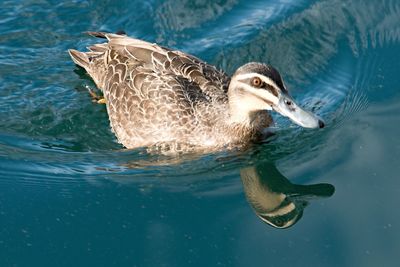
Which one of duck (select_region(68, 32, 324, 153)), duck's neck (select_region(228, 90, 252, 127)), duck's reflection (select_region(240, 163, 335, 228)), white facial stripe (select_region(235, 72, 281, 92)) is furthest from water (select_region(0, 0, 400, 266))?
white facial stripe (select_region(235, 72, 281, 92))

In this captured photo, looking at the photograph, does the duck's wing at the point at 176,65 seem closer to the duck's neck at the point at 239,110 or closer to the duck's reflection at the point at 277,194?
the duck's neck at the point at 239,110

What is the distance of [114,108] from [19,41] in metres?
2.20

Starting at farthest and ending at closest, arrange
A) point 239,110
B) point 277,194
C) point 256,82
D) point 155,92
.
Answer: point 155,92
point 239,110
point 256,82
point 277,194

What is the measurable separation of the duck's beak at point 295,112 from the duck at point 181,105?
246mm

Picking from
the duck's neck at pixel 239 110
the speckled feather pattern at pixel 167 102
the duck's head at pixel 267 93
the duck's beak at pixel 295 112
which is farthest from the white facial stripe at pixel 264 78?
the speckled feather pattern at pixel 167 102

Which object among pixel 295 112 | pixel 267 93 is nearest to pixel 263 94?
pixel 267 93

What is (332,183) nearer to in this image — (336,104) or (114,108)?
(336,104)

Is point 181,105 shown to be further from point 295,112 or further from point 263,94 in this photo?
point 295,112

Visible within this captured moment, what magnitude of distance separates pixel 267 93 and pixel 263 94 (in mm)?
73

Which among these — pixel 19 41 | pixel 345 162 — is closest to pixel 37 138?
pixel 19 41

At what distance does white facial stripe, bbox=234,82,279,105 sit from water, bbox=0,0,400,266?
0.77 m

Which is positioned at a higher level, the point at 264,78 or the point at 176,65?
the point at 264,78

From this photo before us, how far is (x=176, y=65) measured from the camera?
363 inches

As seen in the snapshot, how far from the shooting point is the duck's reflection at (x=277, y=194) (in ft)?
25.0
